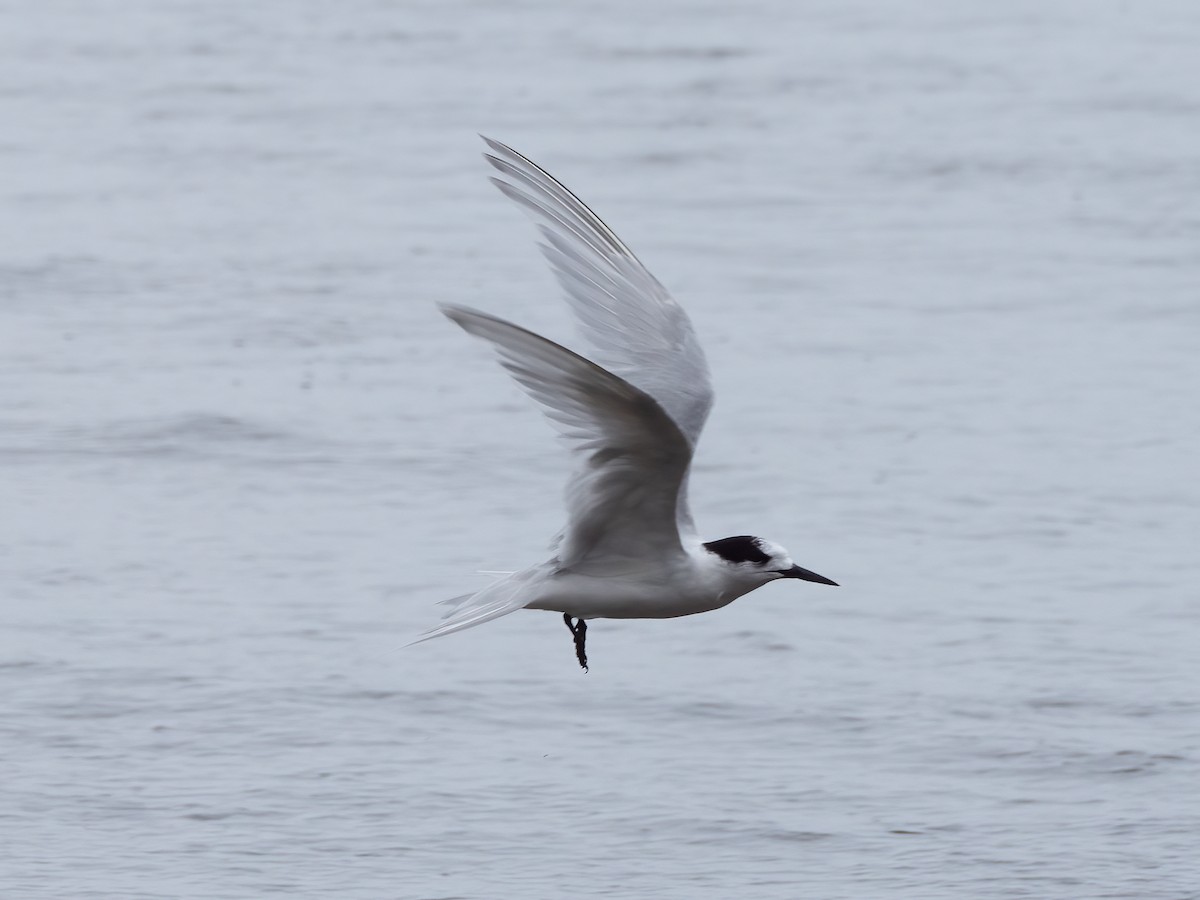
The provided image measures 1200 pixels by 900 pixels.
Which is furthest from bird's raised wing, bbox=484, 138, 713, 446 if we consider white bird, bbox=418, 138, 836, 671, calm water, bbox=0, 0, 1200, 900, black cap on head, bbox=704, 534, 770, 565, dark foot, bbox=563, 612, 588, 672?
calm water, bbox=0, 0, 1200, 900

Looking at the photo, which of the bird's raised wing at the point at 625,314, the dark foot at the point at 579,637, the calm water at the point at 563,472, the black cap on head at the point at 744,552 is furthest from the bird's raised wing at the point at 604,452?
the calm water at the point at 563,472

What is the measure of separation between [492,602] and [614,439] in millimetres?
582

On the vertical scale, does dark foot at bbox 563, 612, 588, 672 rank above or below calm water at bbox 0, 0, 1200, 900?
above

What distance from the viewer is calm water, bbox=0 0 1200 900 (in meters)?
7.65

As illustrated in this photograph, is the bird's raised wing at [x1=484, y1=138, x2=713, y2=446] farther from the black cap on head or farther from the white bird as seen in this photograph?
the black cap on head

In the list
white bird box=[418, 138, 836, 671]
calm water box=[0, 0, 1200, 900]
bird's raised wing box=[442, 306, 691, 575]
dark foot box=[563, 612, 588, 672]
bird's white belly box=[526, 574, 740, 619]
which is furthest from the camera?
calm water box=[0, 0, 1200, 900]

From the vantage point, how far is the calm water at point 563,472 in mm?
7652

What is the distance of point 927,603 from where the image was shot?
9.27 meters

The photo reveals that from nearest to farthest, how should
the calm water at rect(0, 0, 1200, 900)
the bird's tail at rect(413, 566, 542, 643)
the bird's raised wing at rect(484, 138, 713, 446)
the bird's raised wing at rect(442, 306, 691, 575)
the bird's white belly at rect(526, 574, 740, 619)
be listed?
the bird's raised wing at rect(442, 306, 691, 575) → the bird's tail at rect(413, 566, 542, 643) → the bird's white belly at rect(526, 574, 740, 619) → the bird's raised wing at rect(484, 138, 713, 446) → the calm water at rect(0, 0, 1200, 900)

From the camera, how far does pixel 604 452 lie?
20.0ft

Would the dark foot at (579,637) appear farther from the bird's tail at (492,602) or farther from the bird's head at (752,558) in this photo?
the bird's head at (752,558)

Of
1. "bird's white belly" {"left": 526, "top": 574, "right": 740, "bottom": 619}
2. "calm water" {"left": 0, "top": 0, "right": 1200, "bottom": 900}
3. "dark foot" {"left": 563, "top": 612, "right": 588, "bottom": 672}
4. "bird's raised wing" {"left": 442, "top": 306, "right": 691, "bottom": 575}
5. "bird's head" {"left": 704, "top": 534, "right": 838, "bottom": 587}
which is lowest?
"calm water" {"left": 0, "top": 0, "right": 1200, "bottom": 900}

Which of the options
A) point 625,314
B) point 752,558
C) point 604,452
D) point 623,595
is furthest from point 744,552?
point 625,314

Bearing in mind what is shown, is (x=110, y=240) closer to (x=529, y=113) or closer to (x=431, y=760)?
(x=529, y=113)
